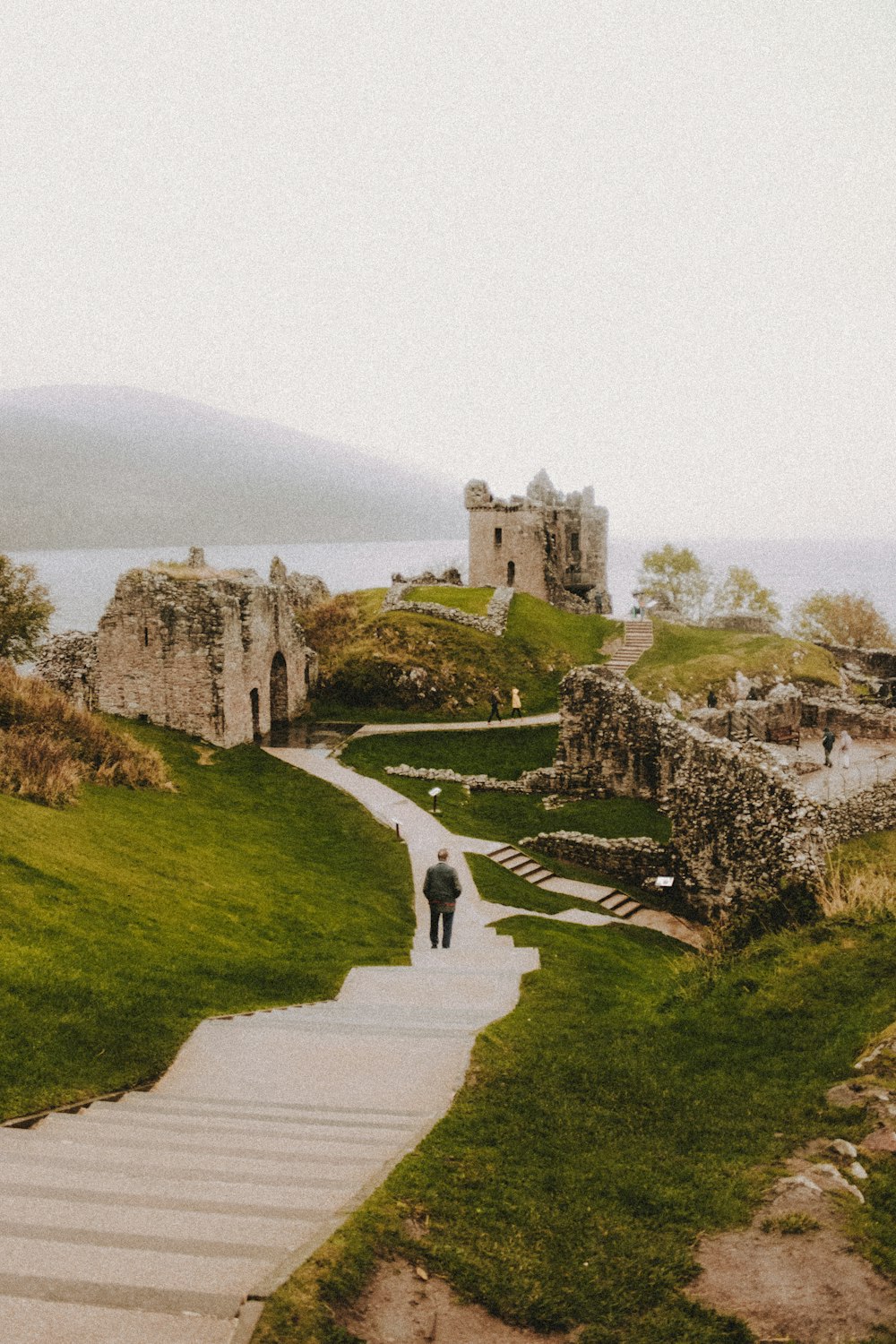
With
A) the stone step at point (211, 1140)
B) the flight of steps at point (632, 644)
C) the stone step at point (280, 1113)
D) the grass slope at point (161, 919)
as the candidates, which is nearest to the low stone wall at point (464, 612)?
the flight of steps at point (632, 644)

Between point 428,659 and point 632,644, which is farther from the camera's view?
point 632,644

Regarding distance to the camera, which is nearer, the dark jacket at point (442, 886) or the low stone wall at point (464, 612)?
the dark jacket at point (442, 886)

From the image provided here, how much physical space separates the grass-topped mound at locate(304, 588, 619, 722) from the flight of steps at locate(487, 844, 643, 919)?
1520 cm

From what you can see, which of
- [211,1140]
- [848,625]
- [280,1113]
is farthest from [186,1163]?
[848,625]

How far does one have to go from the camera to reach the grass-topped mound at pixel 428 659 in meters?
40.0

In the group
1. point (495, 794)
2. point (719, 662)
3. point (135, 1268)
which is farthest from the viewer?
point (719, 662)

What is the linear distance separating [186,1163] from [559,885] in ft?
57.3

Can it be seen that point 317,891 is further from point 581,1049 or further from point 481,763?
point 481,763

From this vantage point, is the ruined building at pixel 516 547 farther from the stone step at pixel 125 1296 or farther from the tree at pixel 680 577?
the stone step at pixel 125 1296

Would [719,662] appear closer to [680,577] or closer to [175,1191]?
[680,577]

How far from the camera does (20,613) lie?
43219 millimetres

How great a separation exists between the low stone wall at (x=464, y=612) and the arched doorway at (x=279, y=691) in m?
10.8

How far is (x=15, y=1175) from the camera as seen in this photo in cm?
561

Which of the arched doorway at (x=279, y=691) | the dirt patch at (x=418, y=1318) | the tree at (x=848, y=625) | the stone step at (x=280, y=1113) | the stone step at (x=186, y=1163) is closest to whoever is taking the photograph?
the dirt patch at (x=418, y=1318)
